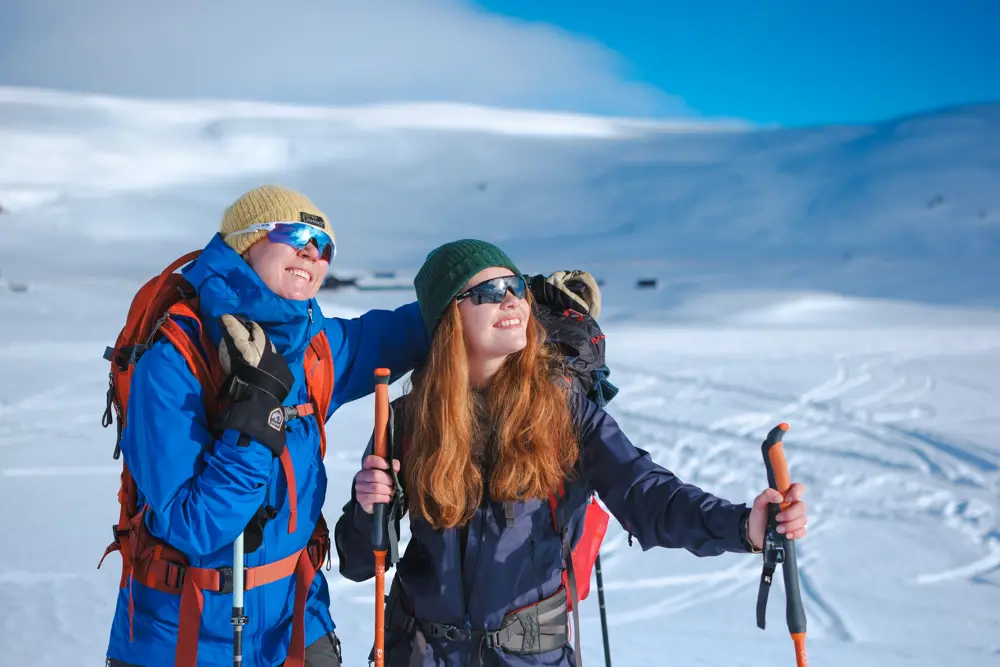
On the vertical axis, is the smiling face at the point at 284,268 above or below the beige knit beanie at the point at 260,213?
below

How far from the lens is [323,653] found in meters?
2.17

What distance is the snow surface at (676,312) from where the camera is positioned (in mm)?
4457

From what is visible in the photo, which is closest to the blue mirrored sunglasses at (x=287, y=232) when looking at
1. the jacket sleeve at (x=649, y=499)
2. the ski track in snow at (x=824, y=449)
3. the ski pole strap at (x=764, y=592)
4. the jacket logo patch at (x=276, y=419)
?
the jacket logo patch at (x=276, y=419)

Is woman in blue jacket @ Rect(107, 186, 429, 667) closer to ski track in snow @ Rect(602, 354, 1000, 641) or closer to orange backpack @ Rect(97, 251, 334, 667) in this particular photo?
orange backpack @ Rect(97, 251, 334, 667)

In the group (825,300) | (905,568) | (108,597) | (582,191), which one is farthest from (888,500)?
(582,191)

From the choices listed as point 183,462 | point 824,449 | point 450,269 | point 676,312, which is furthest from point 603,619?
point 676,312

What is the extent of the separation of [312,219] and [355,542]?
0.83m

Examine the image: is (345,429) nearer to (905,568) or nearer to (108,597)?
(108,597)

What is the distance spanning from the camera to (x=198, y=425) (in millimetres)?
1921

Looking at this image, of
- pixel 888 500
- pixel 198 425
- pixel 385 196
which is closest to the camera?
pixel 198 425

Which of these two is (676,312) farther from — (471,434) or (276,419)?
(276,419)

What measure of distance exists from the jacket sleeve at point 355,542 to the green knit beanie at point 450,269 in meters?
0.38

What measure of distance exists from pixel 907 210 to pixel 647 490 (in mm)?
25220

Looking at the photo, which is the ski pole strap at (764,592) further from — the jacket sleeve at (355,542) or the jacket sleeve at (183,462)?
the jacket sleeve at (183,462)
